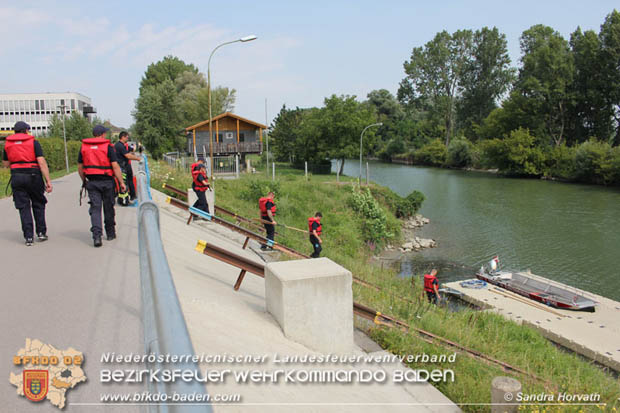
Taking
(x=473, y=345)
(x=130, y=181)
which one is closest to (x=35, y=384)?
(x=473, y=345)

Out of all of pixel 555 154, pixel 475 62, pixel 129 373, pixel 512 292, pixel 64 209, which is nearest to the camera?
pixel 129 373


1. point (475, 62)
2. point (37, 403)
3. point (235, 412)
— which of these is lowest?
point (235, 412)

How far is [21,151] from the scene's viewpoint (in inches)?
260

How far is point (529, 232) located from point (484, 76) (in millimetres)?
65864

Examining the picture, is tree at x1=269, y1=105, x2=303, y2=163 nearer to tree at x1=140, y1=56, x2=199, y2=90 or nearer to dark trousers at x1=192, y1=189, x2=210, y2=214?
tree at x1=140, y1=56, x2=199, y2=90

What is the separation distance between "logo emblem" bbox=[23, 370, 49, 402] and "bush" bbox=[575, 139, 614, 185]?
197 ft

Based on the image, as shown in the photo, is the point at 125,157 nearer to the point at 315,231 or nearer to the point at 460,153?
the point at 315,231

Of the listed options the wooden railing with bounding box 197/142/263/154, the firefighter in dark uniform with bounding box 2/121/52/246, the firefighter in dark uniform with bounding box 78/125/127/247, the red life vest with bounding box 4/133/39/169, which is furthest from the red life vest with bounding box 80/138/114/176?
the wooden railing with bounding box 197/142/263/154

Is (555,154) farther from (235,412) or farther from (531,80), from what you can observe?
(235,412)

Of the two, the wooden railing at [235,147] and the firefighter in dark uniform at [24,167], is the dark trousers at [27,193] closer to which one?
the firefighter in dark uniform at [24,167]

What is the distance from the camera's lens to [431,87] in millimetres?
91000

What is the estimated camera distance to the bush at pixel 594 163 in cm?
5150

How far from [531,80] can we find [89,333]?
71.7m

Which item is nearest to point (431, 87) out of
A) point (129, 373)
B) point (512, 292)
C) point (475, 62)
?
point (475, 62)
